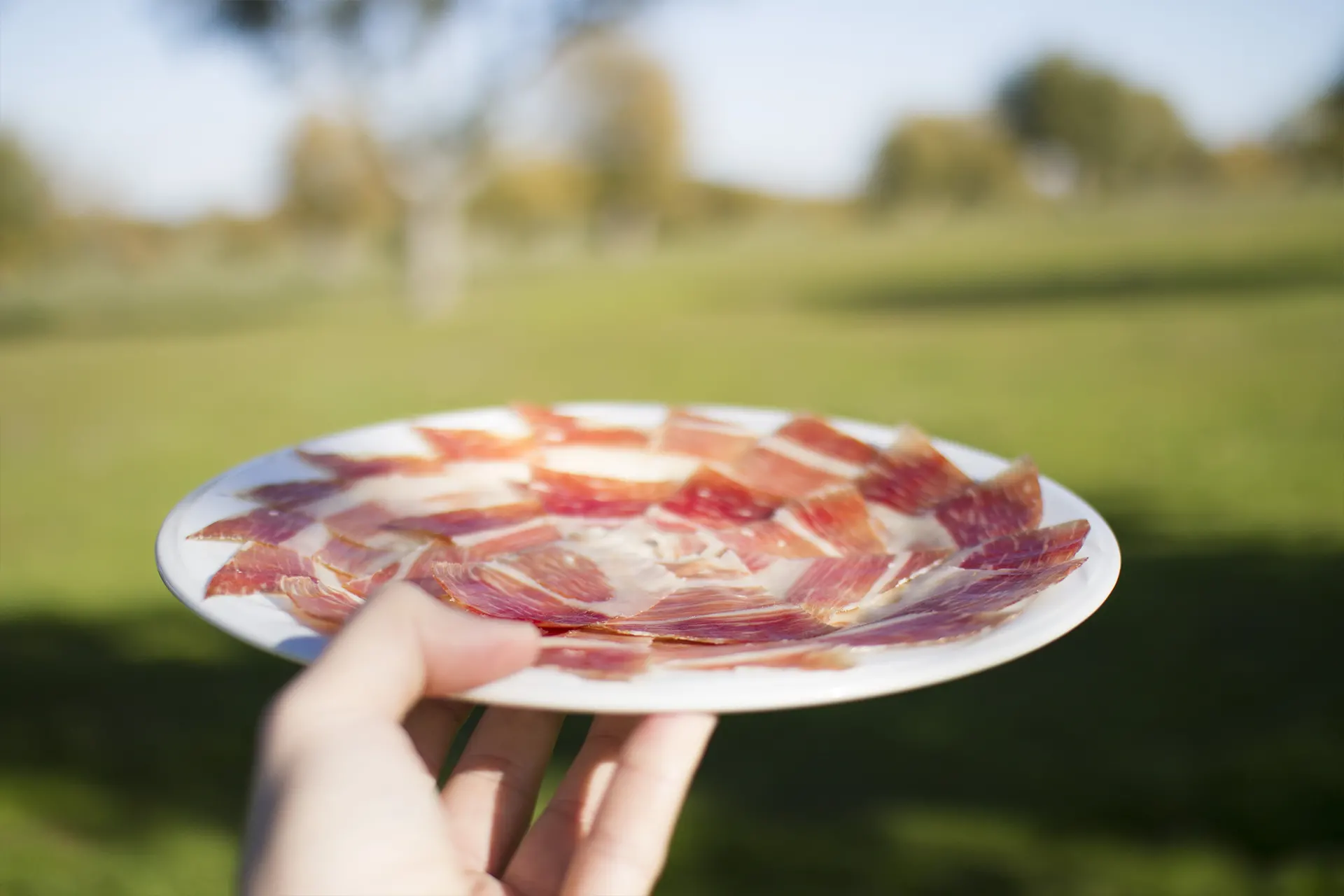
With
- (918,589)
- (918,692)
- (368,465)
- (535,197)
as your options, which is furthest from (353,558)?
(535,197)

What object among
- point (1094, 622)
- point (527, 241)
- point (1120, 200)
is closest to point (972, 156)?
point (1120, 200)

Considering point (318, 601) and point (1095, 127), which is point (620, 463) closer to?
point (318, 601)

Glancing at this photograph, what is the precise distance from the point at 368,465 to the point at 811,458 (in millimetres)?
761

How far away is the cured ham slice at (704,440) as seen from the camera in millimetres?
1935

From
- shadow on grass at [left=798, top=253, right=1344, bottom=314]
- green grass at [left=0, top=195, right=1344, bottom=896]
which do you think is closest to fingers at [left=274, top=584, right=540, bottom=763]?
green grass at [left=0, top=195, right=1344, bottom=896]

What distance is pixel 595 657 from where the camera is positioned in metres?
0.99

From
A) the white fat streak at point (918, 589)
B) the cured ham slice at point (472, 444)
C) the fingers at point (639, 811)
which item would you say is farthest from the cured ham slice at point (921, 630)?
the cured ham slice at point (472, 444)

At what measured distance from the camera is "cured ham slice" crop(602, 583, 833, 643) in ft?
3.75

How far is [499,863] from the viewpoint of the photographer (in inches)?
62.4

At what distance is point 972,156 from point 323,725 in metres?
77.7

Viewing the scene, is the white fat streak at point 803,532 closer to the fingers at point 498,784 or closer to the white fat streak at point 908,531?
the white fat streak at point 908,531

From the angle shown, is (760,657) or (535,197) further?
(535,197)

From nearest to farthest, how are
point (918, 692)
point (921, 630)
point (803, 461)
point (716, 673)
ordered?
point (716, 673)
point (921, 630)
point (803, 461)
point (918, 692)

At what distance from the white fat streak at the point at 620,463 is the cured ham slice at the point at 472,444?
5 cm
